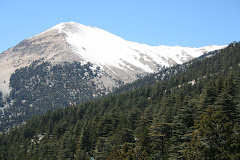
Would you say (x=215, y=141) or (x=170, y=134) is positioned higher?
(x=170, y=134)

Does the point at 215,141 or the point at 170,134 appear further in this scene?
the point at 170,134

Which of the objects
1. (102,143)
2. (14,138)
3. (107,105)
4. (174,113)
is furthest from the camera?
(107,105)

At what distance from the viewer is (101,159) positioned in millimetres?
63250

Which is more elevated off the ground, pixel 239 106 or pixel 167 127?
pixel 239 106

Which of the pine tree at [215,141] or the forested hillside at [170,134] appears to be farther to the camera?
the forested hillside at [170,134]

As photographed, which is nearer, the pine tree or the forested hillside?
the pine tree

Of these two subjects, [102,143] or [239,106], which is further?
[102,143]

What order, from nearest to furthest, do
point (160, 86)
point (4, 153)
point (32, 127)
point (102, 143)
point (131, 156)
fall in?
1. point (131, 156)
2. point (102, 143)
3. point (4, 153)
4. point (32, 127)
5. point (160, 86)

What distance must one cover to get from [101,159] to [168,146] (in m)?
20.9

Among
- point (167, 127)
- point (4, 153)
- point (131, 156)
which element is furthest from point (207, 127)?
point (4, 153)

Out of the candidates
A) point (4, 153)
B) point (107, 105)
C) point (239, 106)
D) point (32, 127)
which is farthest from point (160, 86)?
point (239, 106)

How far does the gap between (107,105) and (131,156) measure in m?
129

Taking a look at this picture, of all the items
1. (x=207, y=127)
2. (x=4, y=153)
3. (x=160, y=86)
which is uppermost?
(x=160, y=86)

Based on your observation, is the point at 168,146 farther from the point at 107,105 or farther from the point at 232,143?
the point at 107,105
